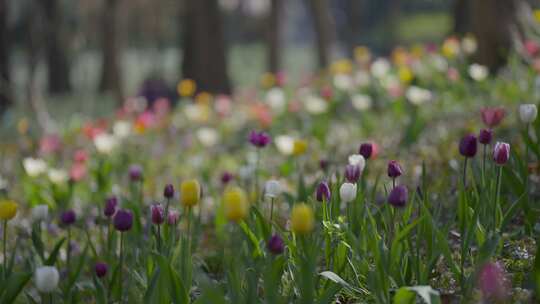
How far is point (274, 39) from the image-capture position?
14.4 m

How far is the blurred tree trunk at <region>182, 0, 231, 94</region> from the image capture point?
12117 millimetres

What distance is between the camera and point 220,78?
40.5ft

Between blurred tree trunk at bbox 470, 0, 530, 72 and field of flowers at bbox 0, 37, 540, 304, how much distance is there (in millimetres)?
215

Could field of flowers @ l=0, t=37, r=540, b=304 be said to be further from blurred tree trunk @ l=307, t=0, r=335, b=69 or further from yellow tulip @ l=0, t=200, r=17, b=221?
blurred tree trunk @ l=307, t=0, r=335, b=69

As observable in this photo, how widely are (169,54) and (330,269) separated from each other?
31.2 metres

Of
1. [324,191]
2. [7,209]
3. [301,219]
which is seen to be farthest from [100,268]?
[301,219]

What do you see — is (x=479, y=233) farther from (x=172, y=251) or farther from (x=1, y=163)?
(x=1, y=163)

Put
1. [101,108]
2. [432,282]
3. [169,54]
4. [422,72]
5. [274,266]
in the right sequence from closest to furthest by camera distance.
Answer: [274,266] < [432,282] < [422,72] < [101,108] < [169,54]

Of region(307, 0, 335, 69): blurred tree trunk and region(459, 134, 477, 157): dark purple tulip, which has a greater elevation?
region(459, 134, 477, 157): dark purple tulip

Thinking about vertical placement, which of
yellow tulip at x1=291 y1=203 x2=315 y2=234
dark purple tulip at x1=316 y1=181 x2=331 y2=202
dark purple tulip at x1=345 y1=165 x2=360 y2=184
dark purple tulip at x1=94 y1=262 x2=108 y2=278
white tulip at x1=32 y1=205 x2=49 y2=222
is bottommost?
dark purple tulip at x1=94 y1=262 x2=108 y2=278

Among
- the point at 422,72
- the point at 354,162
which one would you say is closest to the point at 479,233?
the point at 354,162

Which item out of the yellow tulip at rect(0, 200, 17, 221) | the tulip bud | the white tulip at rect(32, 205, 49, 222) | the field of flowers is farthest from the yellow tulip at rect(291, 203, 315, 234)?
the white tulip at rect(32, 205, 49, 222)

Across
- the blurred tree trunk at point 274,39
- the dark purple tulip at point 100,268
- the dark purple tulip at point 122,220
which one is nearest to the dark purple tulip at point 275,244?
the dark purple tulip at point 122,220

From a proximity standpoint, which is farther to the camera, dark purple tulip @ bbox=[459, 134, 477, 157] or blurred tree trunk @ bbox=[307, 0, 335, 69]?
blurred tree trunk @ bbox=[307, 0, 335, 69]
